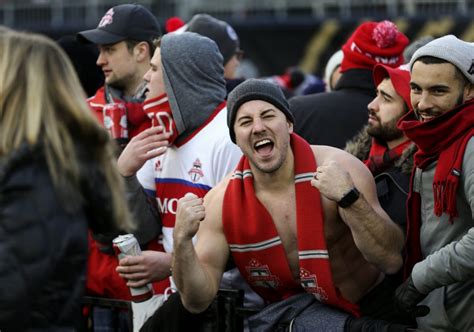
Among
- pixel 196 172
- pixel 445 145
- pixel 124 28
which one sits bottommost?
pixel 196 172

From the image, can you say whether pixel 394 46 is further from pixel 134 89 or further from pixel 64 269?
pixel 64 269

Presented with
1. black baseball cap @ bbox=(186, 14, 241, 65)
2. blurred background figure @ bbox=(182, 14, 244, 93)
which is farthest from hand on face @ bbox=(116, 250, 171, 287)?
black baseball cap @ bbox=(186, 14, 241, 65)

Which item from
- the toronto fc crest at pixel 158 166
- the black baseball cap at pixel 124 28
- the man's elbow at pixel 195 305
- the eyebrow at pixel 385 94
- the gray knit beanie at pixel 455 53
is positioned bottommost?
the man's elbow at pixel 195 305

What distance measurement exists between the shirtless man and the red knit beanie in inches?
58.2

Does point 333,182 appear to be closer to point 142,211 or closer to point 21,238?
point 142,211

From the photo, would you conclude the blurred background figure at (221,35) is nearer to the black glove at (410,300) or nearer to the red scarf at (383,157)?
the red scarf at (383,157)

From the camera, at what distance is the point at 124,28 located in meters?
6.91

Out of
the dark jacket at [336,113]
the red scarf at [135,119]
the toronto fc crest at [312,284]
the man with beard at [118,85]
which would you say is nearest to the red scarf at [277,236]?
the toronto fc crest at [312,284]

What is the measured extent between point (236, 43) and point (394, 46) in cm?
163

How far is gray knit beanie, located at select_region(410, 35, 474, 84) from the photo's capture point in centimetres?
491

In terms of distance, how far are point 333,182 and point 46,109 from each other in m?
1.76

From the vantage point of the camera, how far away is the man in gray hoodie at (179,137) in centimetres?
589

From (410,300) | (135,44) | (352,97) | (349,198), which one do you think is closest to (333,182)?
(349,198)

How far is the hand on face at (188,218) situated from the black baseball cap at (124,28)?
6.82 ft
